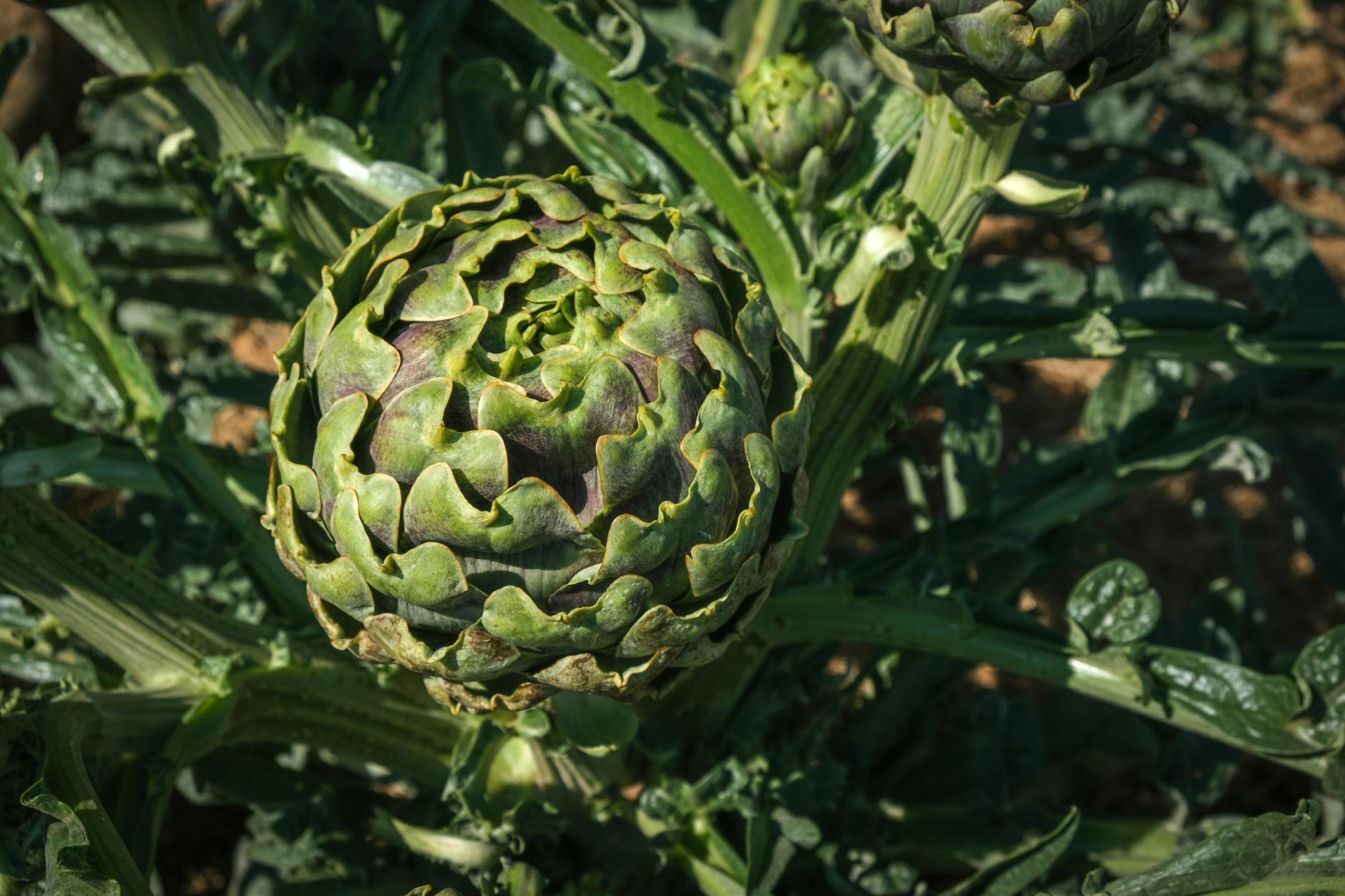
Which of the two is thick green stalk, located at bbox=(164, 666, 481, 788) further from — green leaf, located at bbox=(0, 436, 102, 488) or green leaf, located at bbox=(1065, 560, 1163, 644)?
green leaf, located at bbox=(1065, 560, 1163, 644)

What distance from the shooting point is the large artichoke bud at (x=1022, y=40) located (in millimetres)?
1157

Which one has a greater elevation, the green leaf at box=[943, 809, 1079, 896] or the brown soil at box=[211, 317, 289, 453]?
the green leaf at box=[943, 809, 1079, 896]

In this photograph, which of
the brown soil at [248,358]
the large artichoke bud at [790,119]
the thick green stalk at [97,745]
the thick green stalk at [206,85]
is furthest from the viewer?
the brown soil at [248,358]

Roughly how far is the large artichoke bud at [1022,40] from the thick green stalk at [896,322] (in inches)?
4.3

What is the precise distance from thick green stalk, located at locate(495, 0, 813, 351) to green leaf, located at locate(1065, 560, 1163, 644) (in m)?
0.42

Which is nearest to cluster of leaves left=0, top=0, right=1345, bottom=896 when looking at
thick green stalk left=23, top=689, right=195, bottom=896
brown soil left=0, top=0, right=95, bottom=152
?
thick green stalk left=23, top=689, right=195, bottom=896

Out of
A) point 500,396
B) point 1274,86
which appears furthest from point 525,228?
point 1274,86

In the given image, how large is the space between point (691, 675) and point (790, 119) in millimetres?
661

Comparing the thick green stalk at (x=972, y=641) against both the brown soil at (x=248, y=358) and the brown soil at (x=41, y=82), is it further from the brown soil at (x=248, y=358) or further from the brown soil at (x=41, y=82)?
the brown soil at (x=41, y=82)

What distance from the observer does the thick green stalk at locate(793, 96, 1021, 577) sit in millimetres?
1388

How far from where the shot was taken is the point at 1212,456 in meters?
1.86

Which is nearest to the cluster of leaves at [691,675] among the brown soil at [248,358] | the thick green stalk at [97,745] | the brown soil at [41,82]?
the thick green stalk at [97,745]

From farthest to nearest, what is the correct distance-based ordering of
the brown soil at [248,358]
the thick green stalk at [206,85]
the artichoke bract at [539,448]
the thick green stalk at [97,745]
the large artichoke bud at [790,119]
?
the brown soil at [248,358]
the thick green stalk at [206,85]
the large artichoke bud at [790,119]
the thick green stalk at [97,745]
the artichoke bract at [539,448]

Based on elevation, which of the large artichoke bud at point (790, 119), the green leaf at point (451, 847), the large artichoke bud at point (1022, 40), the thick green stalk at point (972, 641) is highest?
the large artichoke bud at point (1022, 40)
